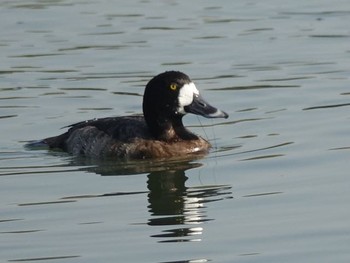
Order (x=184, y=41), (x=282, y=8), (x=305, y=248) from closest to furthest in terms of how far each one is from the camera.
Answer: (x=305, y=248)
(x=184, y=41)
(x=282, y=8)

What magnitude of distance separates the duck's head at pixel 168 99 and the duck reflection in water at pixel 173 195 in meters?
0.57

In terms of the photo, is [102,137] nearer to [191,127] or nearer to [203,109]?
[203,109]

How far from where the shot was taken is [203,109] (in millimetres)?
13125

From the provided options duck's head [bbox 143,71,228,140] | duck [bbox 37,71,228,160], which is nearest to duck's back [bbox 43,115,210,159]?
duck [bbox 37,71,228,160]

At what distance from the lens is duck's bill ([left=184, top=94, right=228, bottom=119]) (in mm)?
13047

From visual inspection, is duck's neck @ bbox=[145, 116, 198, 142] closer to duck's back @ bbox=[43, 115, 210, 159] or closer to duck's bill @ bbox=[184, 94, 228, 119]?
duck's back @ bbox=[43, 115, 210, 159]

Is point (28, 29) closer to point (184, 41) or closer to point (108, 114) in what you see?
point (184, 41)

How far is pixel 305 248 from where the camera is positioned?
29.9 ft

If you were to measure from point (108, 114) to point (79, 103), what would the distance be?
558mm

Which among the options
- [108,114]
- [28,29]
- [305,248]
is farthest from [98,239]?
[28,29]

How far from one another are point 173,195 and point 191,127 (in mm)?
3214

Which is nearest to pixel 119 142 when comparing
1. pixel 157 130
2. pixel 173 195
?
pixel 157 130

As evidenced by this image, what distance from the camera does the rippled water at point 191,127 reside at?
9.51 metres

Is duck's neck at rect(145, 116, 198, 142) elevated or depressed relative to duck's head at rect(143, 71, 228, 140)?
depressed
